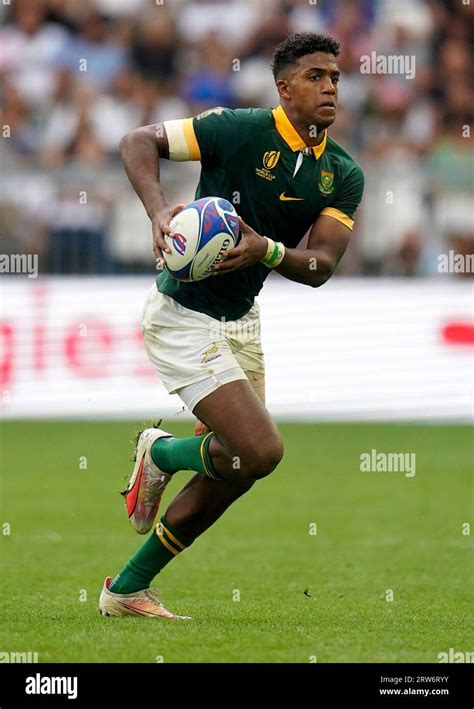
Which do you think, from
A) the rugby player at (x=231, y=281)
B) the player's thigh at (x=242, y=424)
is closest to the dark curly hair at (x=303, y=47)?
the rugby player at (x=231, y=281)

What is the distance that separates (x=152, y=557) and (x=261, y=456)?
38.2 inches

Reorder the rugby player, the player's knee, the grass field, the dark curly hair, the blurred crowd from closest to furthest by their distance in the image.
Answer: the grass field < the player's knee < the rugby player < the dark curly hair < the blurred crowd

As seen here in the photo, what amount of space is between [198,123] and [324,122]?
63 cm

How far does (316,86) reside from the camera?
6.53 m

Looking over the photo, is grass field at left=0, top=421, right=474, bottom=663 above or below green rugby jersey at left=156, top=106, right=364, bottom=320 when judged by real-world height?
below

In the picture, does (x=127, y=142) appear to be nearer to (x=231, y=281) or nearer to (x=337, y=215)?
(x=231, y=281)

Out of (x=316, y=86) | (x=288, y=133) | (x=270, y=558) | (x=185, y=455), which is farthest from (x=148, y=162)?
(x=270, y=558)

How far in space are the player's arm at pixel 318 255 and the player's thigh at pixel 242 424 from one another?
1.99 feet

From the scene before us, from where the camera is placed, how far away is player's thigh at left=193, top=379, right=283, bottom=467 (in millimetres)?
6211

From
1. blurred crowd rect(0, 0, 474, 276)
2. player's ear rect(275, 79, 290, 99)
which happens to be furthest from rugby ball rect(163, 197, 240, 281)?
blurred crowd rect(0, 0, 474, 276)

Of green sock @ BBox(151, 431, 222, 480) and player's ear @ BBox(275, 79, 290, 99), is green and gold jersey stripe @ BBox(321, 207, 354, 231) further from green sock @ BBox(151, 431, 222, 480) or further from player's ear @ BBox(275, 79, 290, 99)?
green sock @ BBox(151, 431, 222, 480)

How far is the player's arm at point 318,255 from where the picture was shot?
637 centimetres

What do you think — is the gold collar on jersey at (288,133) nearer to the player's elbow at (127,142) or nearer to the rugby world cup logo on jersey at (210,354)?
the player's elbow at (127,142)

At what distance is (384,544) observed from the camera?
9.30 metres
